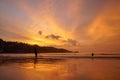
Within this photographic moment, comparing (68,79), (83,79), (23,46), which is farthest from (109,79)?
(23,46)

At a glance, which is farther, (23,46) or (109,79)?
(23,46)

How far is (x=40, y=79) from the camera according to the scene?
16.3 m

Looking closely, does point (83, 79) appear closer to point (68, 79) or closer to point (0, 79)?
point (68, 79)

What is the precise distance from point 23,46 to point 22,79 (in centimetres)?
17674

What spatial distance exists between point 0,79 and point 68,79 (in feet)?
16.6

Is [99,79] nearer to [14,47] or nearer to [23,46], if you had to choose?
[14,47]

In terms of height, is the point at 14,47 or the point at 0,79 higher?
the point at 14,47

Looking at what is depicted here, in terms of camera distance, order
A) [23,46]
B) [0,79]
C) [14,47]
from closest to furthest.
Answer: [0,79]
[14,47]
[23,46]

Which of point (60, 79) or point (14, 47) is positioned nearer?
point (60, 79)

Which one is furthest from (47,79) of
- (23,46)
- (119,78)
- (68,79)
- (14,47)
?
(23,46)

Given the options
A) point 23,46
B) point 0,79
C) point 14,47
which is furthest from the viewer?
point 23,46

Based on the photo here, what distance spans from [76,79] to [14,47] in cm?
16575

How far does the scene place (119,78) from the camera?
54.7 feet

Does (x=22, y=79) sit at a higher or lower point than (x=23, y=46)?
lower
